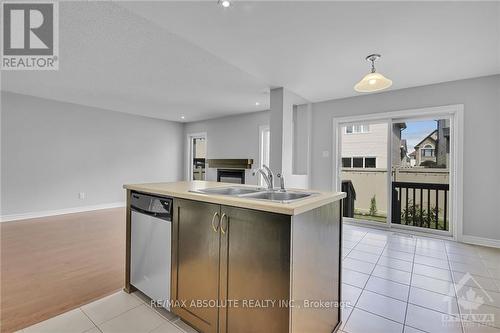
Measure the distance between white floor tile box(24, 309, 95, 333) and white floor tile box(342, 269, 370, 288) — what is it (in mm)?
2183

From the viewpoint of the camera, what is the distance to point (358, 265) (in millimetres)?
2656

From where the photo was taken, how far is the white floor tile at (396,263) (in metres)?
2.56

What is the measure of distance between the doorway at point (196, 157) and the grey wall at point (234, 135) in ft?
1.10

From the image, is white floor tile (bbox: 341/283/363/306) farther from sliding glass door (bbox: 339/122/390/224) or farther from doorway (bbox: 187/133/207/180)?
doorway (bbox: 187/133/207/180)

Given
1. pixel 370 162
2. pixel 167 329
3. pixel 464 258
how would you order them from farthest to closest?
pixel 370 162
pixel 464 258
pixel 167 329

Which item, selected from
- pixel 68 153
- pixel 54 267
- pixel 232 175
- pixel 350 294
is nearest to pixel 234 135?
pixel 232 175

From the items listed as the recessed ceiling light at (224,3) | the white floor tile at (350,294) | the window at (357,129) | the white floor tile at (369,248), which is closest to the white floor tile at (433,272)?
the white floor tile at (369,248)

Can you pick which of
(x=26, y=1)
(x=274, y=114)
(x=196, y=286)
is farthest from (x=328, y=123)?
(x=26, y=1)

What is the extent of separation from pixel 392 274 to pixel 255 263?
6.57 feet

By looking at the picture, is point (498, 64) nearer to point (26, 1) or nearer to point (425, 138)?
point (425, 138)

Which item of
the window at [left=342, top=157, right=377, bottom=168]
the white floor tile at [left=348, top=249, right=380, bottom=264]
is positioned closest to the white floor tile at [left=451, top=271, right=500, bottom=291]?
the white floor tile at [left=348, top=249, right=380, bottom=264]

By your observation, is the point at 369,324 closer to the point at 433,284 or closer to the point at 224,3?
the point at 433,284

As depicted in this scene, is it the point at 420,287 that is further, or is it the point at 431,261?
the point at 431,261

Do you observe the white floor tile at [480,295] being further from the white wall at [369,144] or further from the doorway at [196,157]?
the doorway at [196,157]
